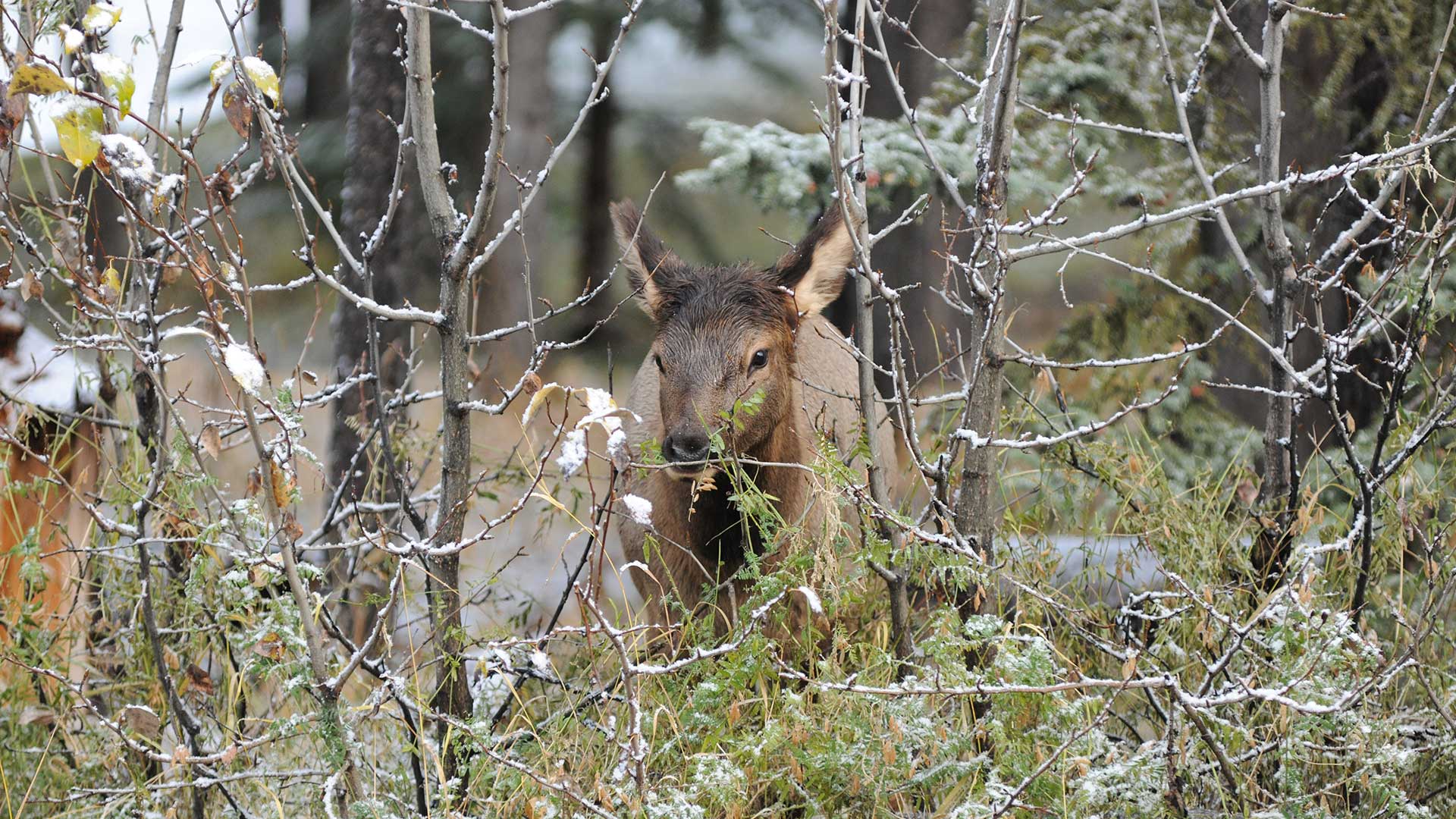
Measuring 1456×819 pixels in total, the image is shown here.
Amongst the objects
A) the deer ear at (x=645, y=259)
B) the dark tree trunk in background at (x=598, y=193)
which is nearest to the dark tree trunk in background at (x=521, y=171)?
the dark tree trunk in background at (x=598, y=193)

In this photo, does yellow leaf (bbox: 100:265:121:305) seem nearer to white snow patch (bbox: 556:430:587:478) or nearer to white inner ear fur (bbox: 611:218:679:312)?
white snow patch (bbox: 556:430:587:478)

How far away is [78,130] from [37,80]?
14cm

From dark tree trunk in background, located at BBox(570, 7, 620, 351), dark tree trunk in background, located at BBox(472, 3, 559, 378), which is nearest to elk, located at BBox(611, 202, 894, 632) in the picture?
dark tree trunk in background, located at BBox(472, 3, 559, 378)

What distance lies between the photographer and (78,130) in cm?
314

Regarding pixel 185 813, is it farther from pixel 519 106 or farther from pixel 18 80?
pixel 519 106

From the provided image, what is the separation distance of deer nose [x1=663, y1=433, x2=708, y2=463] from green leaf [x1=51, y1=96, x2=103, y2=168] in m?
2.28

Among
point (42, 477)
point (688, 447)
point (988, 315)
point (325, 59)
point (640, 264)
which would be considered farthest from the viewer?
point (325, 59)

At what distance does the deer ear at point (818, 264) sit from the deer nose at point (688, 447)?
3.02ft

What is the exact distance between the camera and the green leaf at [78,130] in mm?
3117

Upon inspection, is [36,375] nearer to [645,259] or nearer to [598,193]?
[645,259]

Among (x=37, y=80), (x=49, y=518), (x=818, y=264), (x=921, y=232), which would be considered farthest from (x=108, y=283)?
(x=921, y=232)

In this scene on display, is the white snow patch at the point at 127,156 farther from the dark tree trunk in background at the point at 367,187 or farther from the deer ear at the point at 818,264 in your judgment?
the dark tree trunk in background at the point at 367,187

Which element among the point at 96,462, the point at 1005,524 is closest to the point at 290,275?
the point at 96,462

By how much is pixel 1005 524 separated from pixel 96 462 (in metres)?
4.33
